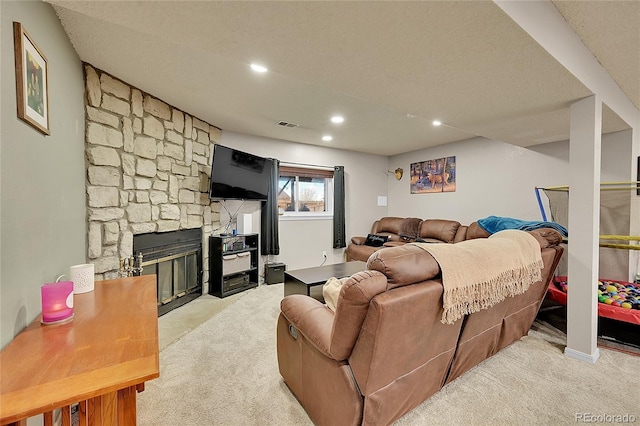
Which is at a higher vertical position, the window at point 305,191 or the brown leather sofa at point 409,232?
the window at point 305,191

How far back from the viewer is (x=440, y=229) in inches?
182

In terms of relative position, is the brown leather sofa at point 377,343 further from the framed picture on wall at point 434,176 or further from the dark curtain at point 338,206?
the framed picture on wall at point 434,176

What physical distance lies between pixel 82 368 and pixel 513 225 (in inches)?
151

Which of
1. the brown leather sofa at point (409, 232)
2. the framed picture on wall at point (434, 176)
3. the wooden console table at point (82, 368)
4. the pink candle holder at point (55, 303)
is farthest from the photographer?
the framed picture on wall at point (434, 176)

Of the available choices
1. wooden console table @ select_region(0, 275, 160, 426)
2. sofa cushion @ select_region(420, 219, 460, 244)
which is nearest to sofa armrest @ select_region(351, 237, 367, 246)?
sofa cushion @ select_region(420, 219, 460, 244)

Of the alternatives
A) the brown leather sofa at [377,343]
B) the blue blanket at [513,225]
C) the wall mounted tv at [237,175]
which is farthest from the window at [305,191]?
the brown leather sofa at [377,343]

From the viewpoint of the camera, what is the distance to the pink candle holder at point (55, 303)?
1.12 m

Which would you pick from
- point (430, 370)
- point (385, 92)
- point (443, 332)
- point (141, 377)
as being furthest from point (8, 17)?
point (430, 370)

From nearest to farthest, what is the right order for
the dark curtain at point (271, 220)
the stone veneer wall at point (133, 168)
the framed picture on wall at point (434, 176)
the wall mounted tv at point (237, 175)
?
the stone veneer wall at point (133, 168) → the wall mounted tv at point (237, 175) → the dark curtain at point (271, 220) → the framed picture on wall at point (434, 176)

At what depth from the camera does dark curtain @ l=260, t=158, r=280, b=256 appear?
14.2 ft

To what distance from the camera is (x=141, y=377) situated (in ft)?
2.56

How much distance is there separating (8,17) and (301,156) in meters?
3.88

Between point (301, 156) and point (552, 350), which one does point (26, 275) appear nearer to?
point (552, 350)

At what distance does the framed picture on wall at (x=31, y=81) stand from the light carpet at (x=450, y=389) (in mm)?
1609
